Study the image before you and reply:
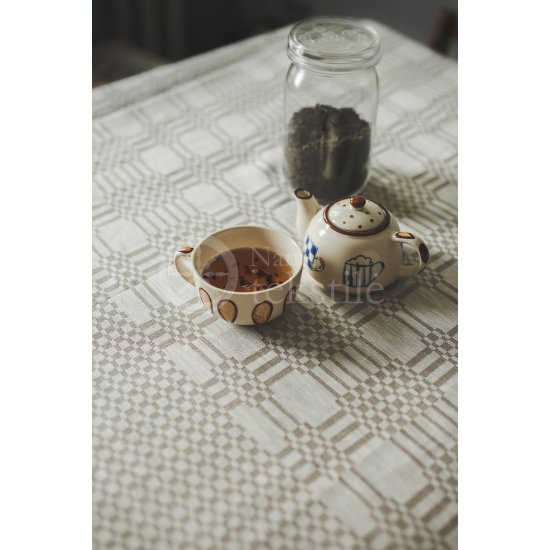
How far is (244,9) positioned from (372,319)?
5.44 ft

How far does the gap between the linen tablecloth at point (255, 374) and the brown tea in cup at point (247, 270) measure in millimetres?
51

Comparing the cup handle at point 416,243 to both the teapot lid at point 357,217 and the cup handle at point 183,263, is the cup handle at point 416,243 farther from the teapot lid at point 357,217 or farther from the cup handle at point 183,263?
the cup handle at point 183,263

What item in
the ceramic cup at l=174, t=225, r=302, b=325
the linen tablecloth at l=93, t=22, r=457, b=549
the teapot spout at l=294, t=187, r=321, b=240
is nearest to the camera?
the linen tablecloth at l=93, t=22, r=457, b=549

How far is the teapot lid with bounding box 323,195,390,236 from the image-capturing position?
0.70 metres

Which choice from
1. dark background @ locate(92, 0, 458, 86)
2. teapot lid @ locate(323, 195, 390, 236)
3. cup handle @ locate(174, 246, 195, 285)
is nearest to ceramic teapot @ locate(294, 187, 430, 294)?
teapot lid @ locate(323, 195, 390, 236)

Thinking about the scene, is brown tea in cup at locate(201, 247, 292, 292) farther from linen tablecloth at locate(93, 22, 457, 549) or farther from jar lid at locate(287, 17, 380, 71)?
jar lid at locate(287, 17, 380, 71)

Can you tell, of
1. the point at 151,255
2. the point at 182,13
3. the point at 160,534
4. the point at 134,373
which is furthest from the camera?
the point at 182,13

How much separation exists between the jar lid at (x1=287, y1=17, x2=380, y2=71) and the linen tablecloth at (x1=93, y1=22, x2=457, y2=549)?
0.20m

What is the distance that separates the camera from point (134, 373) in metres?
0.67

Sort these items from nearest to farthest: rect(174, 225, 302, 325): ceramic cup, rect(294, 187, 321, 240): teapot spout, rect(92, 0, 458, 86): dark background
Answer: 1. rect(174, 225, 302, 325): ceramic cup
2. rect(294, 187, 321, 240): teapot spout
3. rect(92, 0, 458, 86): dark background

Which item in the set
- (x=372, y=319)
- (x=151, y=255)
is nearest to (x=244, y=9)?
(x=151, y=255)

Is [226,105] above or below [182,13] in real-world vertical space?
above

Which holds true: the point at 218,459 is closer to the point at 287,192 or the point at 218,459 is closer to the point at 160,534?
the point at 160,534

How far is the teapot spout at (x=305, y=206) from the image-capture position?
2.53 feet
